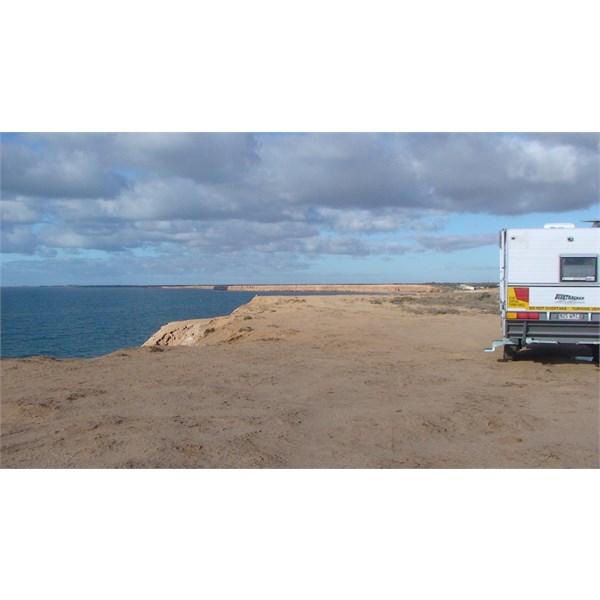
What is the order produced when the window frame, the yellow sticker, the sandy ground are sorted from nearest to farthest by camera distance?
the sandy ground, the window frame, the yellow sticker

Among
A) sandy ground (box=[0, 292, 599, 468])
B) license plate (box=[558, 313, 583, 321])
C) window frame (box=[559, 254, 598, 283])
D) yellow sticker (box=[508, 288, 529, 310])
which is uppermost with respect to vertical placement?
window frame (box=[559, 254, 598, 283])

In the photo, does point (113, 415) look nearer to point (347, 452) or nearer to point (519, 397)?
point (347, 452)

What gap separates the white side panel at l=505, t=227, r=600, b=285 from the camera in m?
11.2

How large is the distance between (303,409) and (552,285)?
6.56 m

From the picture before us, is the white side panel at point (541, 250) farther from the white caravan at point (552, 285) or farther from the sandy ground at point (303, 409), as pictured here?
the sandy ground at point (303, 409)

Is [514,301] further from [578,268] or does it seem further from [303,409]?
[303,409]

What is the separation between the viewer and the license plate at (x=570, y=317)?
11188mm

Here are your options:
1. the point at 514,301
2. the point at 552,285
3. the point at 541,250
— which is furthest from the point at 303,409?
the point at 541,250

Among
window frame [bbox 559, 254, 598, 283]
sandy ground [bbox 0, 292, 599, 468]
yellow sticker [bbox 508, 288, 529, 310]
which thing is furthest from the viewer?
yellow sticker [bbox 508, 288, 529, 310]

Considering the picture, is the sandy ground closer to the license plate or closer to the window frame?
the license plate

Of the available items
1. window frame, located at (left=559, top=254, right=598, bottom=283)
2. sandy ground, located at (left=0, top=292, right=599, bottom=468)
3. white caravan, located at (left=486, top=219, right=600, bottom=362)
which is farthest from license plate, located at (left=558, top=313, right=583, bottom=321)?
sandy ground, located at (left=0, top=292, right=599, bottom=468)

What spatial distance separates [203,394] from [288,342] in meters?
6.42

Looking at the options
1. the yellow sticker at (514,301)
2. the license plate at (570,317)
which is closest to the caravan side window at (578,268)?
the license plate at (570,317)
